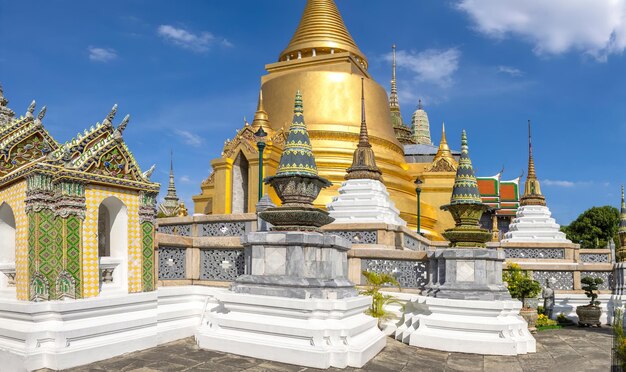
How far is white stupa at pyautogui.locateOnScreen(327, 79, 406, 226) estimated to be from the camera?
58.6 feet

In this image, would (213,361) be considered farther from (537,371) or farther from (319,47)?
(319,47)

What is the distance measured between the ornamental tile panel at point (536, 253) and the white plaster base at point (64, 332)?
16444mm

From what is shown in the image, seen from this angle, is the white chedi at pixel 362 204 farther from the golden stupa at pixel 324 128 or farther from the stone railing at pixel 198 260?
the stone railing at pixel 198 260

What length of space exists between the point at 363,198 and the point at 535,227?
9481 mm

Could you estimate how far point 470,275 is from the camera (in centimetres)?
1055

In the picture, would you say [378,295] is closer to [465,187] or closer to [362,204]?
[465,187]

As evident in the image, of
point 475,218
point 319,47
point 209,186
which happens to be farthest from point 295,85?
point 475,218

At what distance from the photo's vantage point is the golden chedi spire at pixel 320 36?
95.3 feet

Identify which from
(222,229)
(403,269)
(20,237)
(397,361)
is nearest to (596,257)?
(403,269)

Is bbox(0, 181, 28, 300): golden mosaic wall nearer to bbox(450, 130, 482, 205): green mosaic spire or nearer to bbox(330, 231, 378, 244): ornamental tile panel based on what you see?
bbox(450, 130, 482, 205): green mosaic spire


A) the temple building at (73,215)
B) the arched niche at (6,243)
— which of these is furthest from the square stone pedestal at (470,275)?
the arched niche at (6,243)

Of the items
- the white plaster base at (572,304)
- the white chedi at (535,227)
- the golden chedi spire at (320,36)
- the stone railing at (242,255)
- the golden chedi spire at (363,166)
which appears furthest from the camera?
the golden chedi spire at (320,36)

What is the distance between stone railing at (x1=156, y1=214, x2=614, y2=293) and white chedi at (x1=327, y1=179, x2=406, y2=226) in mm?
1398

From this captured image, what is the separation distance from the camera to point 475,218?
11383 millimetres
